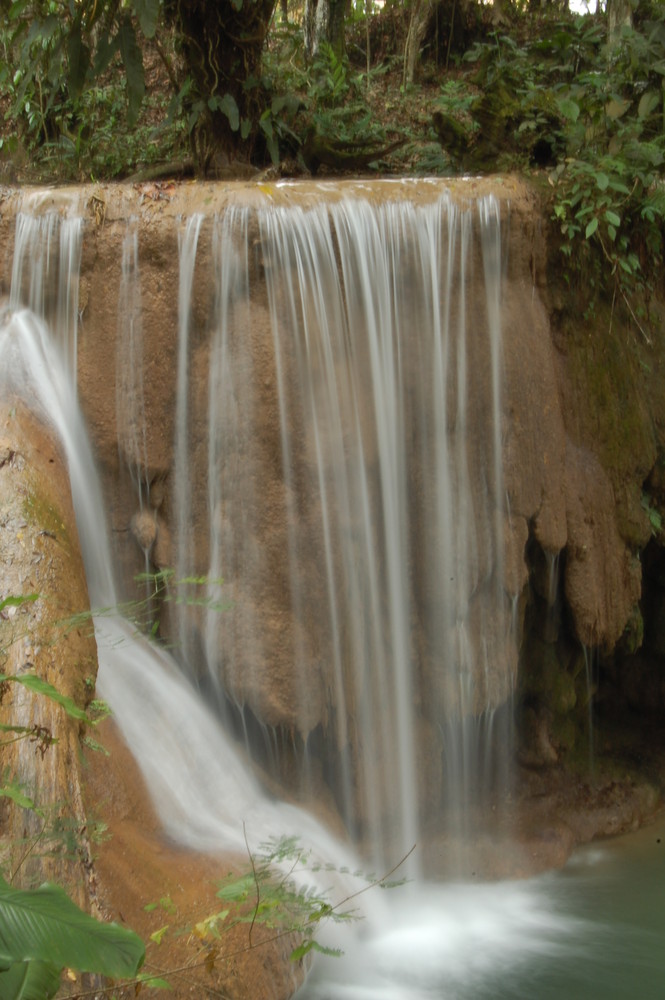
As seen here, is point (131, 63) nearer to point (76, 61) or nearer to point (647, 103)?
point (76, 61)

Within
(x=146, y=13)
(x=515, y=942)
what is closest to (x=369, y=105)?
(x=146, y=13)

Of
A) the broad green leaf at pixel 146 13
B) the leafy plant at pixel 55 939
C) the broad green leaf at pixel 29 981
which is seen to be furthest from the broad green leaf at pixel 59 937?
the broad green leaf at pixel 146 13

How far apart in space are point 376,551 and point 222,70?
4501 millimetres

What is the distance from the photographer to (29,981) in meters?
2.02

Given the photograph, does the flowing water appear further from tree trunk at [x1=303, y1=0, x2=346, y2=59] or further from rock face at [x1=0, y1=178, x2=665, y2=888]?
tree trunk at [x1=303, y1=0, x2=346, y2=59]

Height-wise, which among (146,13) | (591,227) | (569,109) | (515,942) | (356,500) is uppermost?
(146,13)

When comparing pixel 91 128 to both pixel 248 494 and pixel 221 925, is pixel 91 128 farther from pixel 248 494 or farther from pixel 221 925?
pixel 221 925

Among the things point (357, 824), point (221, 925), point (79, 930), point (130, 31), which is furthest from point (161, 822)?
point (130, 31)

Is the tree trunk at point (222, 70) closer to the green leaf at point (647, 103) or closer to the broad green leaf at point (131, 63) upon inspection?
the broad green leaf at point (131, 63)

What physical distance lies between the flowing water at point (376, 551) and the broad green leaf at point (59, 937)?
300cm

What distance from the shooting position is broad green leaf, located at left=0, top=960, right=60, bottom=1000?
6.49ft

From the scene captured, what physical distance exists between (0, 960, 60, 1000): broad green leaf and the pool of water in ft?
9.55

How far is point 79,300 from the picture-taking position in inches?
223

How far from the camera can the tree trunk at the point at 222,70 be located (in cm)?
767
